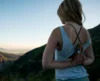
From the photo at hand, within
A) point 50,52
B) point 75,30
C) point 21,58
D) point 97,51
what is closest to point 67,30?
point 75,30

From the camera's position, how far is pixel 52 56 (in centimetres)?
371

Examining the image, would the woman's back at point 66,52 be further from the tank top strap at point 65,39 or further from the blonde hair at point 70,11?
the blonde hair at point 70,11

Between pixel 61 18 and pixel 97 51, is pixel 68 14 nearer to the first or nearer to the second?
pixel 61 18

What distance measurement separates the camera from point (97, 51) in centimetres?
2794

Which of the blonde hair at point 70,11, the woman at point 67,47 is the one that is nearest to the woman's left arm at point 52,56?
the woman at point 67,47

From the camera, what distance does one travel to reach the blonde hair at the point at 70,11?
151 inches

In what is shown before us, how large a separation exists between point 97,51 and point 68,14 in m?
24.4

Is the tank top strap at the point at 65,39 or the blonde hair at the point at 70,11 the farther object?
the blonde hair at the point at 70,11

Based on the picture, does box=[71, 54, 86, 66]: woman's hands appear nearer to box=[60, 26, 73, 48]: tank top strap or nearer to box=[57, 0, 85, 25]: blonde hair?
box=[60, 26, 73, 48]: tank top strap

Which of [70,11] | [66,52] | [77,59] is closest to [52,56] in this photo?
[66,52]

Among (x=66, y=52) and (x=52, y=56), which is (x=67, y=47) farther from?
(x=52, y=56)

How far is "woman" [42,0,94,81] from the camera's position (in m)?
3.71

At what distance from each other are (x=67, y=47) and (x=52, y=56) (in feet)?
0.70

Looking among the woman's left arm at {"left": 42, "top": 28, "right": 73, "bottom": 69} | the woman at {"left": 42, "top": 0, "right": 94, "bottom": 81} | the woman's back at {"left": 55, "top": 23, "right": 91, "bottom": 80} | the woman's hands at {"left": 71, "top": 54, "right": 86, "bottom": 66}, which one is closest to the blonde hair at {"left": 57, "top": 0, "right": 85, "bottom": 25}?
the woman at {"left": 42, "top": 0, "right": 94, "bottom": 81}
